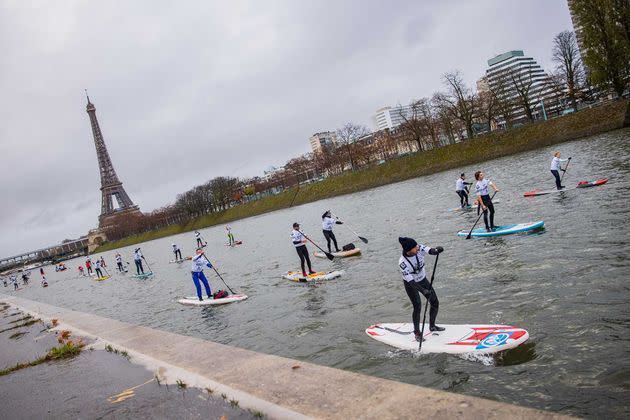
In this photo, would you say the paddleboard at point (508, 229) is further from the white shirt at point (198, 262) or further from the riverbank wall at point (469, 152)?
the riverbank wall at point (469, 152)

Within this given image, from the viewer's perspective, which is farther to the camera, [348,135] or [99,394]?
[348,135]

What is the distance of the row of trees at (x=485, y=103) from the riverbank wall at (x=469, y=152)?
573cm

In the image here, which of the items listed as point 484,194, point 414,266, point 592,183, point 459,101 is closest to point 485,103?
point 459,101

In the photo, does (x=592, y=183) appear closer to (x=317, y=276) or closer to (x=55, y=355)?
(x=317, y=276)

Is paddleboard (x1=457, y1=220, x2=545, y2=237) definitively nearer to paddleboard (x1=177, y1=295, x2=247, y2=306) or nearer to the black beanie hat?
the black beanie hat

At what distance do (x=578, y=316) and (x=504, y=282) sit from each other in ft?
11.5

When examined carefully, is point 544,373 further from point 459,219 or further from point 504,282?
point 459,219

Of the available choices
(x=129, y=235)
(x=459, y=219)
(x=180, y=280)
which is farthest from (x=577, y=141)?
(x=129, y=235)

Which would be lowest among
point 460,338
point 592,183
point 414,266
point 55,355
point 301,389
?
point 460,338

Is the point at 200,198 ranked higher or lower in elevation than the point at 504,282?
higher

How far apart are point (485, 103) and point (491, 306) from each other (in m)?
98.4

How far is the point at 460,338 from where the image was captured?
9.68 meters

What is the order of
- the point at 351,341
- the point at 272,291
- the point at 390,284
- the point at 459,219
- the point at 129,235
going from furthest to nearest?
the point at 129,235, the point at 459,219, the point at 272,291, the point at 390,284, the point at 351,341

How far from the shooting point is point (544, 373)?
308 inches
